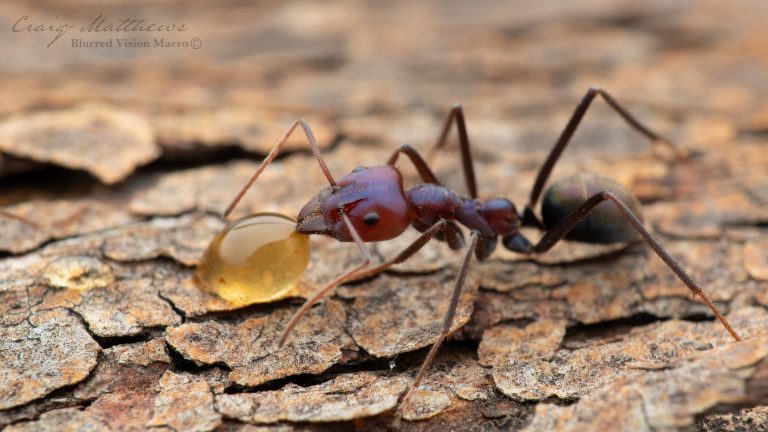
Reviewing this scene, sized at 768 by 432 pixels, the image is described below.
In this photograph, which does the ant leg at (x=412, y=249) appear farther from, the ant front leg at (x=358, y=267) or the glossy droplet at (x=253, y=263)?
the glossy droplet at (x=253, y=263)

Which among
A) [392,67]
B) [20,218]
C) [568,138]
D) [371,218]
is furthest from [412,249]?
[392,67]

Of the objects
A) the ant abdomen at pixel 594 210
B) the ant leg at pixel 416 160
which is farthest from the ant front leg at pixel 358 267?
the ant abdomen at pixel 594 210

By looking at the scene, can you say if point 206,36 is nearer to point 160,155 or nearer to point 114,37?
point 114,37

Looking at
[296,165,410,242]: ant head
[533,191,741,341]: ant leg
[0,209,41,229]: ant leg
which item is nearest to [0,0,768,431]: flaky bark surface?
[0,209,41,229]: ant leg

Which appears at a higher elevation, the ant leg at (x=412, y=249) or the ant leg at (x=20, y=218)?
the ant leg at (x=20, y=218)

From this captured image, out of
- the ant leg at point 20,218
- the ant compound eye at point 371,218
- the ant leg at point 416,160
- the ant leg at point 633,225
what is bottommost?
the ant leg at point 633,225

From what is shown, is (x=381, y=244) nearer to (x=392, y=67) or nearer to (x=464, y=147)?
(x=464, y=147)

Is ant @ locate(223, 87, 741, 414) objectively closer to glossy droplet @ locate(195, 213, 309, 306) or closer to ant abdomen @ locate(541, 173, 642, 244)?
ant abdomen @ locate(541, 173, 642, 244)
